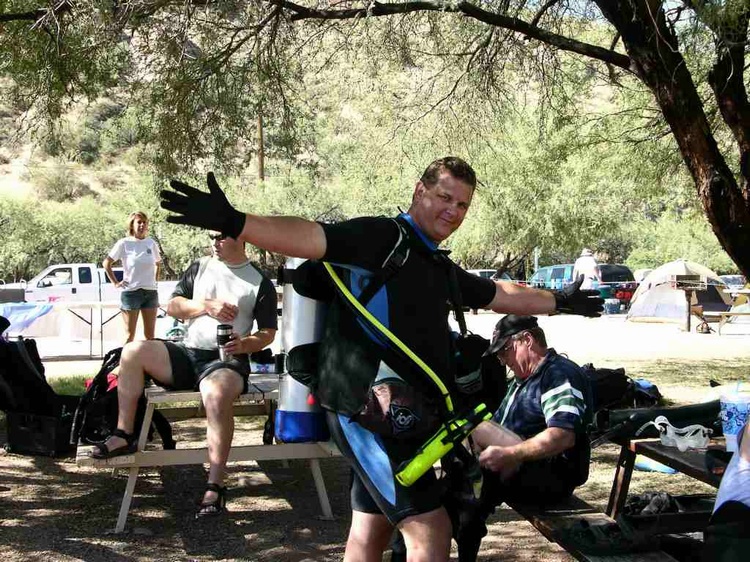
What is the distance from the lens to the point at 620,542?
3.34 meters

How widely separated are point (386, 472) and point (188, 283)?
3.31 meters

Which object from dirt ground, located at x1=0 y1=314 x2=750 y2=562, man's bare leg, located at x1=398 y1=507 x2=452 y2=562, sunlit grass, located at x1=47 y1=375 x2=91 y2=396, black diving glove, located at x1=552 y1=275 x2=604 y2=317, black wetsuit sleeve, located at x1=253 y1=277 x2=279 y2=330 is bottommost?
dirt ground, located at x1=0 y1=314 x2=750 y2=562

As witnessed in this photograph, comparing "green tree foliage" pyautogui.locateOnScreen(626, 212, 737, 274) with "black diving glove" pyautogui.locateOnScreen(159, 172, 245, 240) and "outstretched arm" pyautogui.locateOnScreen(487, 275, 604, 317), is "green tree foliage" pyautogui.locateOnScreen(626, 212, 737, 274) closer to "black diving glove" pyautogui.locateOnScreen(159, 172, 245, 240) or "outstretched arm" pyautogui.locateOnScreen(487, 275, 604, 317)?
"outstretched arm" pyautogui.locateOnScreen(487, 275, 604, 317)

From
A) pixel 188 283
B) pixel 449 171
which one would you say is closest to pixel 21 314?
pixel 188 283

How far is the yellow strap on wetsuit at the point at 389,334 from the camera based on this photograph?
9.14ft

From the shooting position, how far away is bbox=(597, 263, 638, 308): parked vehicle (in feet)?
99.3

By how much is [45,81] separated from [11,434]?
3.69m

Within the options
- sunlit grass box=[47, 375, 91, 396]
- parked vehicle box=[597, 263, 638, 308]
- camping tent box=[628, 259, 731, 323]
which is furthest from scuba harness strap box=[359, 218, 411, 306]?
parked vehicle box=[597, 263, 638, 308]

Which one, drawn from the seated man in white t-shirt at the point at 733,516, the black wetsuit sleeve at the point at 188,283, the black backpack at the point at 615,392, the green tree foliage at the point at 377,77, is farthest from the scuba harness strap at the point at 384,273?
the green tree foliage at the point at 377,77

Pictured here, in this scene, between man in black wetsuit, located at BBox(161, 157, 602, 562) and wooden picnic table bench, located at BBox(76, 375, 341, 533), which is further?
wooden picnic table bench, located at BBox(76, 375, 341, 533)

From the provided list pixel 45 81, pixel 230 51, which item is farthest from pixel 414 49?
pixel 45 81

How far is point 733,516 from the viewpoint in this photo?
2.59m

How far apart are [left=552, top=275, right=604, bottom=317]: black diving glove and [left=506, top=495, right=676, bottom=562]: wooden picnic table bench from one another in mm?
829

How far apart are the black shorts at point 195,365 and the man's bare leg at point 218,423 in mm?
104
